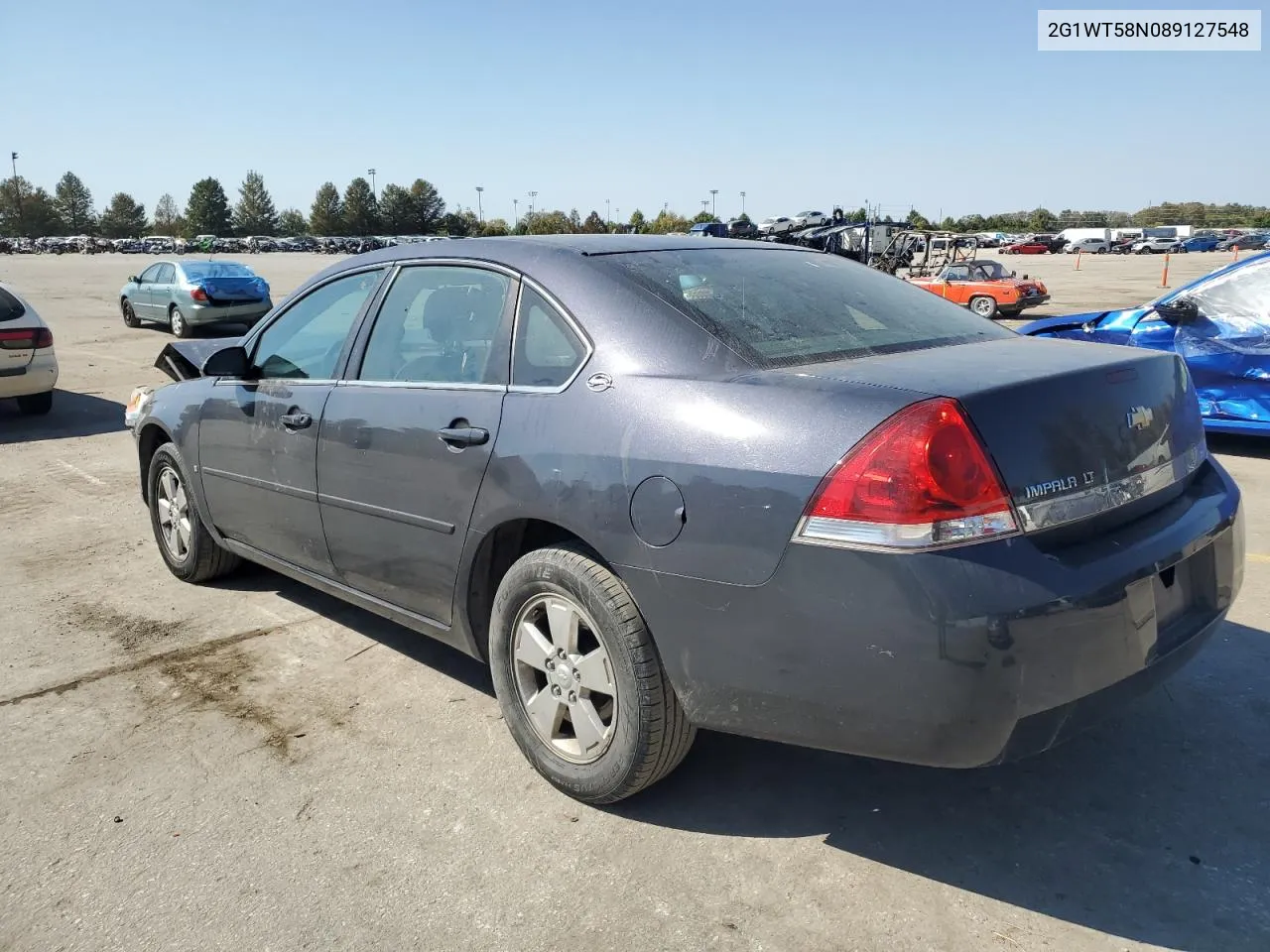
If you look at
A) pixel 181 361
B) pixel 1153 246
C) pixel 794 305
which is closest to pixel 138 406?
pixel 181 361

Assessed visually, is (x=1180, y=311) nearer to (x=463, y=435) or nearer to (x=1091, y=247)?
(x=463, y=435)

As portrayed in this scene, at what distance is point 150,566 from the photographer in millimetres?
5320

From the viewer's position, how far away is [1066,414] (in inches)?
94.3

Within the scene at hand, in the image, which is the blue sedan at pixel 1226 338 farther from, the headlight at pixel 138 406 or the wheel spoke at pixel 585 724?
the headlight at pixel 138 406

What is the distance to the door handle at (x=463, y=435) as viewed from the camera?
9.97 feet

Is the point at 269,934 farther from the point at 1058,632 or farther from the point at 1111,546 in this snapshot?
the point at 1111,546

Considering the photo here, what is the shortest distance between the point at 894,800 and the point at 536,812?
1.06 metres

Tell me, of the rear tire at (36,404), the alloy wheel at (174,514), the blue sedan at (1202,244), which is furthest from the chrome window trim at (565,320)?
the blue sedan at (1202,244)

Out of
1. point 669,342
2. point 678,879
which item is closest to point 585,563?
point 669,342

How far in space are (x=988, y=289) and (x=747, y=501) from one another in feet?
70.9

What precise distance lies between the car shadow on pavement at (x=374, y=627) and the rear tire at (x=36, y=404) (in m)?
6.68

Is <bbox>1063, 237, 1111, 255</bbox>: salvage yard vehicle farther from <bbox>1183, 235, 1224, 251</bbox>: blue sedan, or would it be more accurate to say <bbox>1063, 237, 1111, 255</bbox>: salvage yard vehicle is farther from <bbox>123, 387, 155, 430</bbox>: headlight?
<bbox>123, 387, 155, 430</bbox>: headlight

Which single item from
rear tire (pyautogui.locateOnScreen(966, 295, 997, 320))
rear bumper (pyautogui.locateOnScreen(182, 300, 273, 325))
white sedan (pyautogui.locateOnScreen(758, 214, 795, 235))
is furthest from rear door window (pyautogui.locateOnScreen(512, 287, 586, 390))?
white sedan (pyautogui.locateOnScreen(758, 214, 795, 235))

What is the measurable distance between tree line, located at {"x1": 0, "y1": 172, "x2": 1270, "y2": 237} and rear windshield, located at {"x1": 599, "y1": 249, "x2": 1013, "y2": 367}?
118406 mm
